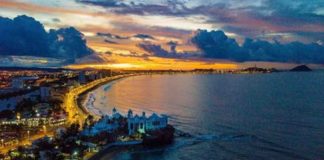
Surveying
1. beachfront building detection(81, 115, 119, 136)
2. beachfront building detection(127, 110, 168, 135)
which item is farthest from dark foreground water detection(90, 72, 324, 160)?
beachfront building detection(81, 115, 119, 136)

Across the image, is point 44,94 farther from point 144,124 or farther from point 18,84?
point 144,124

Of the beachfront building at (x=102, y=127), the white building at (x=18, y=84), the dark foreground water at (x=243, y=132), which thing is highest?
the beachfront building at (x=102, y=127)

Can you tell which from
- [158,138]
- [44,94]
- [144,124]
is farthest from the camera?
[44,94]

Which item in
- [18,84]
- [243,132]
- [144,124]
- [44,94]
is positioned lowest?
[18,84]

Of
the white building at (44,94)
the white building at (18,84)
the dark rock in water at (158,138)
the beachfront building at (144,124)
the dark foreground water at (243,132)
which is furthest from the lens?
the white building at (18,84)

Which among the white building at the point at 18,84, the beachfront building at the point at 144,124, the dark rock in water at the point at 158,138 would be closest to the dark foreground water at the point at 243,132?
the dark rock in water at the point at 158,138

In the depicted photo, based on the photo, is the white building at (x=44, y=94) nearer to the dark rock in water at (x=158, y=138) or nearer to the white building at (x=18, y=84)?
the white building at (x=18, y=84)

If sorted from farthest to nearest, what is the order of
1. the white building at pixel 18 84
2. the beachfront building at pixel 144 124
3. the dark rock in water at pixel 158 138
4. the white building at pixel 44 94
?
the white building at pixel 18 84
the white building at pixel 44 94
the beachfront building at pixel 144 124
the dark rock in water at pixel 158 138

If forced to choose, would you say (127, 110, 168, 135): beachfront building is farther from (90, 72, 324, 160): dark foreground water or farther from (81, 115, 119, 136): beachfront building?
(90, 72, 324, 160): dark foreground water

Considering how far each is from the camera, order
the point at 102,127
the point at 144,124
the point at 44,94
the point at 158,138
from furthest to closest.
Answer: the point at 44,94
the point at 144,124
the point at 102,127
the point at 158,138

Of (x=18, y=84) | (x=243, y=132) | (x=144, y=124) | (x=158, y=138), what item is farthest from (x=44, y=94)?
(x=243, y=132)

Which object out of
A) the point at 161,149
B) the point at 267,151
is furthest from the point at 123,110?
the point at 267,151
